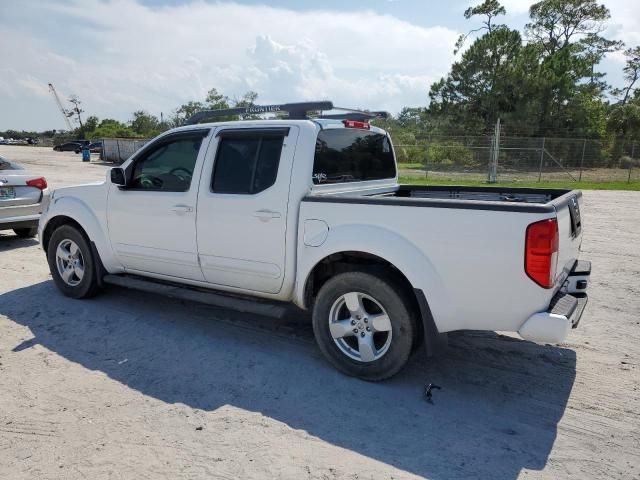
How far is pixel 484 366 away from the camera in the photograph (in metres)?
4.14

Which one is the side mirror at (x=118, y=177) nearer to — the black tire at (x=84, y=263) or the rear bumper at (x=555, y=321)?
the black tire at (x=84, y=263)

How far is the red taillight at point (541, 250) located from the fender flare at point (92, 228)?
408cm

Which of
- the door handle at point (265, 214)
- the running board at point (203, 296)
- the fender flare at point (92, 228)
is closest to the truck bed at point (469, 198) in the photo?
the door handle at point (265, 214)

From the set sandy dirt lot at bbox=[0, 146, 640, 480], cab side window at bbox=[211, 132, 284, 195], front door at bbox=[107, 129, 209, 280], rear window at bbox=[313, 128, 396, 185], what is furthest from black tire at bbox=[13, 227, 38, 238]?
A: rear window at bbox=[313, 128, 396, 185]

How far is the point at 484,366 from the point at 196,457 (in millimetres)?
2396

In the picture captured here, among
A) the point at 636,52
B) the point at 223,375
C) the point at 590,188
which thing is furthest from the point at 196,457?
the point at 636,52

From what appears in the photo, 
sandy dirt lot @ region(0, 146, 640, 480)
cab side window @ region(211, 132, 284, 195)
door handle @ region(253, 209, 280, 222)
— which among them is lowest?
sandy dirt lot @ region(0, 146, 640, 480)

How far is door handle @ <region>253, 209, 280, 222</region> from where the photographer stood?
4133 millimetres

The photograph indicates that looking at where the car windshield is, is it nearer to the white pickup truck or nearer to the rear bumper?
the white pickup truck

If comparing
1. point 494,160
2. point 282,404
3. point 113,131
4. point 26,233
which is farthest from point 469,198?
point 113,131

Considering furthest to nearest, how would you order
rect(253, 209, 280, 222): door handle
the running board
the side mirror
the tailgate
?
the side mirror
the running board
rect(253, 209, 280, 222): door handle
the tailgate

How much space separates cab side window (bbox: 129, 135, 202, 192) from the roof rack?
489 mm

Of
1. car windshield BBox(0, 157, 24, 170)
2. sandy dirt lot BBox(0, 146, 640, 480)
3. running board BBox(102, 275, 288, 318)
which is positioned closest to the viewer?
sandy dirt lot BBox(0, 146, 640, 480)

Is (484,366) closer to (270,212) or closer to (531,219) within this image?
(531,219)
